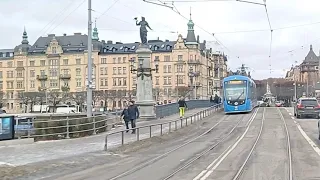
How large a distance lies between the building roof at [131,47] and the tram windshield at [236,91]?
243ft

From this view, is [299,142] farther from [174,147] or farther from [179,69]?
[179,69]

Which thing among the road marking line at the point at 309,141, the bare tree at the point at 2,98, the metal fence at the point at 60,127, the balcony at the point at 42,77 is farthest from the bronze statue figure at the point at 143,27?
the balcony at the point at 42,77

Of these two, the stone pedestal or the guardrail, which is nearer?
the guardrail

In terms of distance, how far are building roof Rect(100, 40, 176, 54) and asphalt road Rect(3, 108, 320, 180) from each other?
95.9 metres

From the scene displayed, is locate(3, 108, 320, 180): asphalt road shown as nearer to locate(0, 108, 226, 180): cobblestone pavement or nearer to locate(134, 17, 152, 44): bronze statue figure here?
locate(0, 108, 226, 180): cobblestone pavement

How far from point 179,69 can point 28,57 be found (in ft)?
110

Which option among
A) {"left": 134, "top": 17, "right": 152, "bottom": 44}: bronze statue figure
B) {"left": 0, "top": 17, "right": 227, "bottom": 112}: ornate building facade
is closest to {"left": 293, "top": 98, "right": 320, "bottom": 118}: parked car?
{"left": 134, "top": 17, "right": 152, "bottom": 44}: bronze statue figure

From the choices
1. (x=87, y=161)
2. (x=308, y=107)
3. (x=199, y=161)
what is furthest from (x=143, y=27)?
(x=199, y=161)

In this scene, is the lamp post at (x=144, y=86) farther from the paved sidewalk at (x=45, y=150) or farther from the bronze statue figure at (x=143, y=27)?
the paved sidewalk at (x=45, y=150)

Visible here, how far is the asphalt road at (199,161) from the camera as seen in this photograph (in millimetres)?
14000

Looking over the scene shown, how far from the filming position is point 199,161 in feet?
56.5

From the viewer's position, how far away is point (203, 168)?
15320 millimetres

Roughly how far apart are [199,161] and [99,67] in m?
109

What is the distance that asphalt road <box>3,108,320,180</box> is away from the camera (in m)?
14.0
